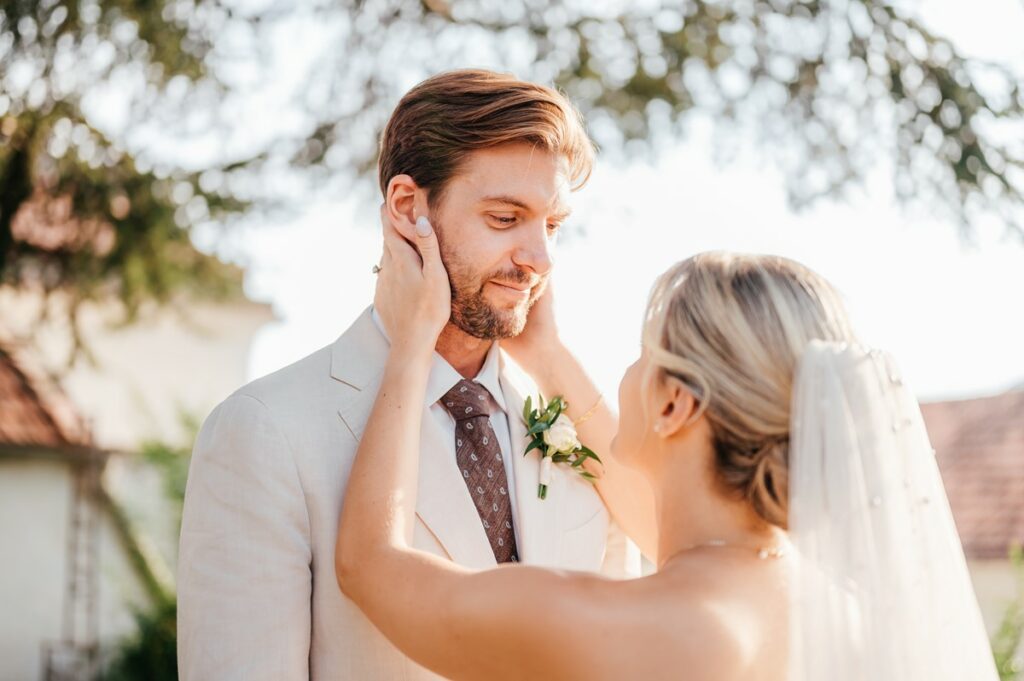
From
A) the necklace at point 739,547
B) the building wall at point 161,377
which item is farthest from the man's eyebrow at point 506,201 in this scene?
the building wall at point 161,377

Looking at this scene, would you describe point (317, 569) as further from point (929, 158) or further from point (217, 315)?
point (217, 315)

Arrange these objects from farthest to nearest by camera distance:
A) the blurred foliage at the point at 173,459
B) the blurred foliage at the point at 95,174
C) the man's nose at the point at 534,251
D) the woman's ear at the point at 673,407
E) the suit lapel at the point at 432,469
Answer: the blurred foliage at the point at 173,459
the blurred foliage at the point at 95,174
the man's nose at the point at 534,251
the suit lapel at the point at 432,469
the woman's ear at the point at 673,407

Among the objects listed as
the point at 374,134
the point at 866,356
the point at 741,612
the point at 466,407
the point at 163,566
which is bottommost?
the point at 741,612

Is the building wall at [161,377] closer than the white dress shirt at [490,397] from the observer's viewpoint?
No

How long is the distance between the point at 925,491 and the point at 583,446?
978 mm

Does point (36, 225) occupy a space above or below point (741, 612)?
above

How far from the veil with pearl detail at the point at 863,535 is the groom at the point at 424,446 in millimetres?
780

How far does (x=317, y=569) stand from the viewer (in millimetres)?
2602

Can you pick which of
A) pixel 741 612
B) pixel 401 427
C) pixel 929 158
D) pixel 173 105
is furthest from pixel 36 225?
pixel 741 612

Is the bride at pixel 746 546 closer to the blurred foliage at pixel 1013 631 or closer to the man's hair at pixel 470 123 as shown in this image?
the man's hair at pixel 470 123

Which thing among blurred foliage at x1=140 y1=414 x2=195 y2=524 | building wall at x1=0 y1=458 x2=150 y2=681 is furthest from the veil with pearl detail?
building wall at x1=0 y1=458 x2=150 y2=681

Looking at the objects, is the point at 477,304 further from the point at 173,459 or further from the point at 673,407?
the point at 173,459

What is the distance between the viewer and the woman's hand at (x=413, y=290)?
2.82 meters

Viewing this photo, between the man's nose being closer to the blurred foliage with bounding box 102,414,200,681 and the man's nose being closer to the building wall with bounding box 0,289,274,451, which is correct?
the building wall with bounding box 0,289,274,451
